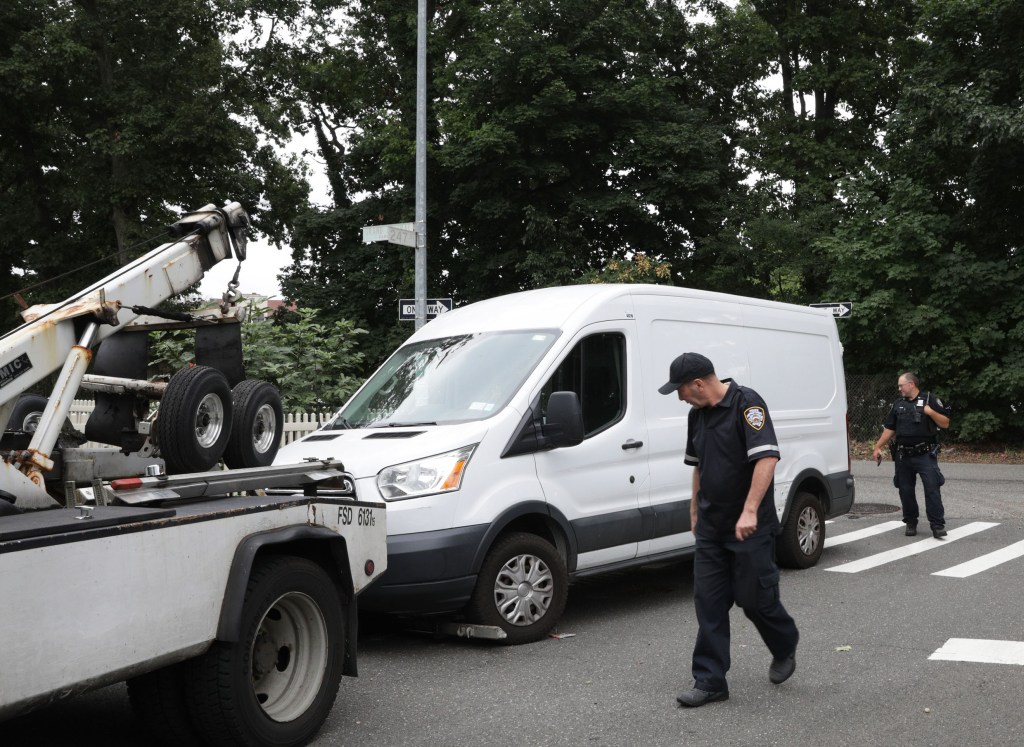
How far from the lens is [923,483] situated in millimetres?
10969

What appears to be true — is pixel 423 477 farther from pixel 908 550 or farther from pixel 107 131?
pixel 107 131

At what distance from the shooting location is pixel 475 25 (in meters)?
29.0

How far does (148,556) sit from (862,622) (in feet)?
16.1

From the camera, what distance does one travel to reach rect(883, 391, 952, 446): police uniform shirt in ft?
35.9

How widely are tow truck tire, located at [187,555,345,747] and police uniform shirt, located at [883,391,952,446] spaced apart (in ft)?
25.7

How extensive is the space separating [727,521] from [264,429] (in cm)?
247

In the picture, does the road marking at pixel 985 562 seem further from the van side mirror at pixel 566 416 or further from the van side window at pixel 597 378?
the van side mirror at pixel 566 416

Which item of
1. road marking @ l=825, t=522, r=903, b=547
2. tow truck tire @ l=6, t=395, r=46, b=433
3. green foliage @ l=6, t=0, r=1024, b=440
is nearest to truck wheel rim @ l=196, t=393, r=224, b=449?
tow truck tire @ l=6, t=395, r=46, b=433

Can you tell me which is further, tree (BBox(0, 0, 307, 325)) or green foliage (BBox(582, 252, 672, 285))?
tree (BBox(0, 0, 307, 325))

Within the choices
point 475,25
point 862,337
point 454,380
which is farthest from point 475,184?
point 454,380

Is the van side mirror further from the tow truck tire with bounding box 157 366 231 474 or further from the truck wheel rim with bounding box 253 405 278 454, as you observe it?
the tow truck tire with bounding box 157 366 231 474

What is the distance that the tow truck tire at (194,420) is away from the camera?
4883mm

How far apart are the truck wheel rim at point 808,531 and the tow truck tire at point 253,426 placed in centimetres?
502

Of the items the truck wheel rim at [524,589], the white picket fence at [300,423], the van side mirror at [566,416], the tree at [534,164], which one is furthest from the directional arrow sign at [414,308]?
the tree at [534,164]
